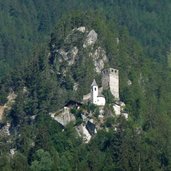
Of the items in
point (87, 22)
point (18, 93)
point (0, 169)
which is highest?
point (87, 22)

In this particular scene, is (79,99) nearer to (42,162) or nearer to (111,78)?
(111,78)

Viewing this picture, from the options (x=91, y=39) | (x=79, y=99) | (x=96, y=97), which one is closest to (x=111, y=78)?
(x=79, y=99)

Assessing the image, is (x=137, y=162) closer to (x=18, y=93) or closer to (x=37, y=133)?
(x=37, y=133)

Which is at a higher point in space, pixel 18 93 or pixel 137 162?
pixel 18 93

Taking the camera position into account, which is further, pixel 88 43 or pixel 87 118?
pixel 88 43

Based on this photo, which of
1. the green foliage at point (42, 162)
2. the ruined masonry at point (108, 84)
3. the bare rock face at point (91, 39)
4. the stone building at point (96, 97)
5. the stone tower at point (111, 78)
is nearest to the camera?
the green foliage at point (42, 162)

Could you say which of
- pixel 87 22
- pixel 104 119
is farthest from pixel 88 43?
pixel 104 119

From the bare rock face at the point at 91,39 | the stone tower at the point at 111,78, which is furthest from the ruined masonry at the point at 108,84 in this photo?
the bare rock face at the point at 91,39

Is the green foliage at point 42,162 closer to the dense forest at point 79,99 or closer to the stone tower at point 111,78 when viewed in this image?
the dense forest at point 79,99
